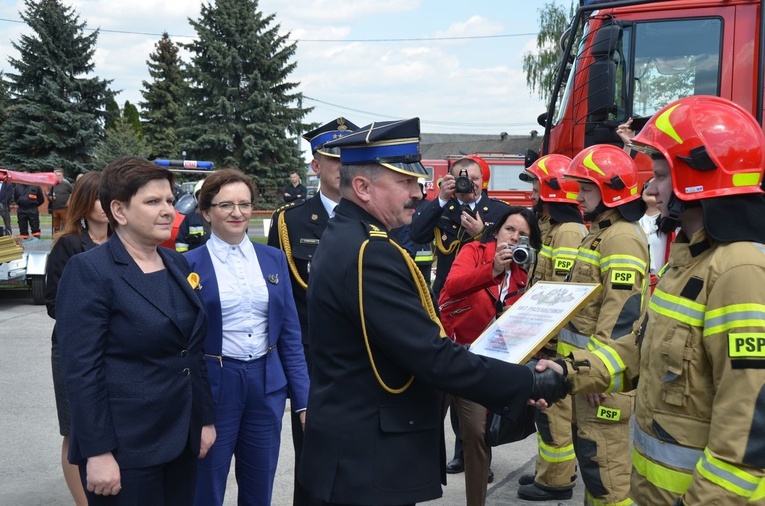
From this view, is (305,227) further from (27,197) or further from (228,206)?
(27,197)

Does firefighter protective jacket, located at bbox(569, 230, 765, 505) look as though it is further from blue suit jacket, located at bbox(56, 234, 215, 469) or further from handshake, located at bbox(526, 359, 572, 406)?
blue suit jacket, located at bbox(56, 234, 215, 469)

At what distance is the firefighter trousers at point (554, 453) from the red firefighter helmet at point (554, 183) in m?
1.54

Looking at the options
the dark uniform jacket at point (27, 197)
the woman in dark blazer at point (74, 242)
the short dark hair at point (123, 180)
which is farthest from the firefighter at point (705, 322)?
the dark uniform jacket at point (27, 197)

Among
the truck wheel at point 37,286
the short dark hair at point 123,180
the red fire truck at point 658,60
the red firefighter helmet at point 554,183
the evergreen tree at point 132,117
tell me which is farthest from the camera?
the evergreen tree at point 132,117

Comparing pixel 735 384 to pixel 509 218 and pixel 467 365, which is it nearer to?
pixel 467 365

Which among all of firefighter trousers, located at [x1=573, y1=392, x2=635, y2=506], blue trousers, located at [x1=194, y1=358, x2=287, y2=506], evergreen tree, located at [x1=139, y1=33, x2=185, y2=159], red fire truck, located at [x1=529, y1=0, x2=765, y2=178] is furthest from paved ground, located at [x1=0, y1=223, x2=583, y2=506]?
evergreen tree, located at [x1=139, y1=33, x2=185, y2=159]

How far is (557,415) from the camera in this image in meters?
4.89

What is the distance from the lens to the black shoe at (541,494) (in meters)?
4.82

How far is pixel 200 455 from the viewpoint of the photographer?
10.6 ft

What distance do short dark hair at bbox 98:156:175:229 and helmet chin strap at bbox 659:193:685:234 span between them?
206 cm

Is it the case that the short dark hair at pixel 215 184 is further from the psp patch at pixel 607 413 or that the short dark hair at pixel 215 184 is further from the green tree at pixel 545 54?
the green tree at pixel 545 54

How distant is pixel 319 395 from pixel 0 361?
7.31 meters

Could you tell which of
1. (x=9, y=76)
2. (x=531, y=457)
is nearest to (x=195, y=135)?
(x=9, y=76)

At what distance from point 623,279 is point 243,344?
2064 millimetres
